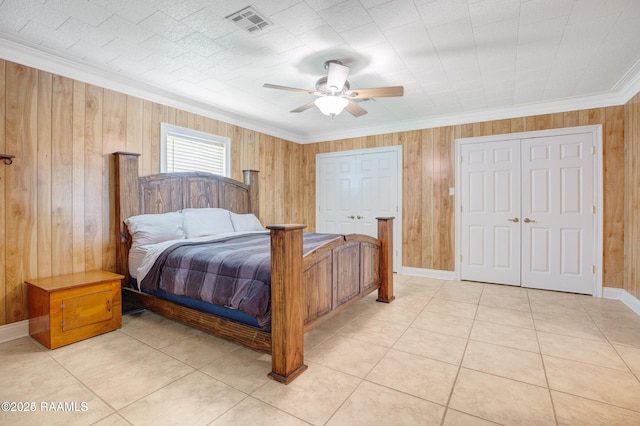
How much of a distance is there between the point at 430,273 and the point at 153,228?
4.03 metres

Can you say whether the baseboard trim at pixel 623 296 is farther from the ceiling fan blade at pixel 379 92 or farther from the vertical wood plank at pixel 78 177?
the vertical wood plank at pixel 78 177

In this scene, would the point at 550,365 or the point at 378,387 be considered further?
the point at 550,365

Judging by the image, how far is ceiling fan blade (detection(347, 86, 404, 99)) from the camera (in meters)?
2.68

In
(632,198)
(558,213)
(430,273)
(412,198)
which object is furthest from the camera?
(412,198)

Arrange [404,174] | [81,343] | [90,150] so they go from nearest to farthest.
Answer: [81,343], [90,150], [404,174]

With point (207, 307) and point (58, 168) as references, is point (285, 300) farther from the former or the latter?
point (58, 168)

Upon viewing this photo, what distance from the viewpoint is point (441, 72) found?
319 centimetres

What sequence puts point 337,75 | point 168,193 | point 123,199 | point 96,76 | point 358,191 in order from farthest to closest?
point 358,191, point 168,193, point 123,199, point 96,76, point 337,75

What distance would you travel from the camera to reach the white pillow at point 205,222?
3.53 metres

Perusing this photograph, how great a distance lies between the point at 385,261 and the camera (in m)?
3.61

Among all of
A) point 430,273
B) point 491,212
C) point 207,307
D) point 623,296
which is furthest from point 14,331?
point 623,296

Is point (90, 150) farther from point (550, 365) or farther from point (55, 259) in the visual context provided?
point (550, 365)

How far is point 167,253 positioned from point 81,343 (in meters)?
0.95

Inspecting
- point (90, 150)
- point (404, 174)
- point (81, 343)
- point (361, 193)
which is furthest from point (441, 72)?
point (81, 343)
